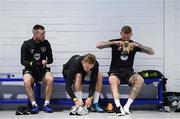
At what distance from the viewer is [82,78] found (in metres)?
6.09

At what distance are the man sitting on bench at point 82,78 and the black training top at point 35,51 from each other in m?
0.45

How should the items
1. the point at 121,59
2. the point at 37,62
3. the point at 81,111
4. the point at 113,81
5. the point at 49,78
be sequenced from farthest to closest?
the point at 121,59 → the point at 37,62 → the point at 49,78 → the point at 113,81 → the point at 81,111

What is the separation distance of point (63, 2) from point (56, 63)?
1059mm

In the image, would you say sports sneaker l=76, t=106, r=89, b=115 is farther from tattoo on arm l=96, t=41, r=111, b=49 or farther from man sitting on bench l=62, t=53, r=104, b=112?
tattoo on arm l=96, t=41, r=111, b=49

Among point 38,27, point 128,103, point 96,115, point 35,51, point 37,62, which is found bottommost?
point 96,115

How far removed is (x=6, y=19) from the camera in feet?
22.2

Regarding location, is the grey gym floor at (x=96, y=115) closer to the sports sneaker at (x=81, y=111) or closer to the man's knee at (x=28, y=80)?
the sports sneaker at (x=81, y=111)

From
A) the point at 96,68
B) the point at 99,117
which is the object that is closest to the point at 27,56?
the point at 96,68

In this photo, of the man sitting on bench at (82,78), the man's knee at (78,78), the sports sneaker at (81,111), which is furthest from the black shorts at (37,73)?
the sports sneaker at (81,111)

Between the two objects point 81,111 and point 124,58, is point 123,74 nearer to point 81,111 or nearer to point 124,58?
point 124,58

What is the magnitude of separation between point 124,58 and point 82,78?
79 cm

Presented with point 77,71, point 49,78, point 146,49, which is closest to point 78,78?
point 77,71

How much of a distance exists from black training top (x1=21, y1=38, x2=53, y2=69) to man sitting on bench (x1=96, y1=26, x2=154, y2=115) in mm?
811

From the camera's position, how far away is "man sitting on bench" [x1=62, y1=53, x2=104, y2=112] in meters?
5.74
